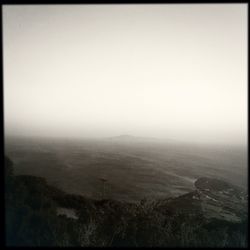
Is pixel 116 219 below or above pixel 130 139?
below

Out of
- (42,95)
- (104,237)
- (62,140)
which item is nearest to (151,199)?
(104,237)

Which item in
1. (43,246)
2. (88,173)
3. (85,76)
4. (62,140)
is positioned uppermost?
(85,76)

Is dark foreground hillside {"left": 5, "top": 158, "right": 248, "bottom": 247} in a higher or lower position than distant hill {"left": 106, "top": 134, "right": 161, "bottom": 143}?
lower

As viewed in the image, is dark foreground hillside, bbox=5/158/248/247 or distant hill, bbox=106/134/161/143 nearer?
dark foreground hillside, bbox=5/158/248/247

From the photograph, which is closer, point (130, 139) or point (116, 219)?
point (116, 219)

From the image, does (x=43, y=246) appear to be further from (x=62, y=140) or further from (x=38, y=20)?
(x=38, y=20)

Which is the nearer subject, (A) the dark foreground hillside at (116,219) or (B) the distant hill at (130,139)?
(A) the dark foreground hillside at (116,219)

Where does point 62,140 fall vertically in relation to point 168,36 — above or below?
below

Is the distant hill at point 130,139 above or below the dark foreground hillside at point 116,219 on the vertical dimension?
above
